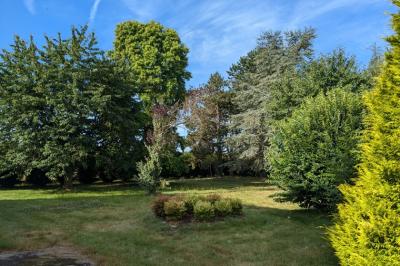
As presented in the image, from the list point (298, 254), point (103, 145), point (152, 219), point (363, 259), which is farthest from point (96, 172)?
point (363, 259)

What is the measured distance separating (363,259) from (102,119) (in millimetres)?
19720

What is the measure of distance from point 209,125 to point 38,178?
18128 millimetres

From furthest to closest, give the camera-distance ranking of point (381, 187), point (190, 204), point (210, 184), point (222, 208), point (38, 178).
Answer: point (38, 178), point (210, 184), point (190, 204), point (222, 208), point (381, 187)

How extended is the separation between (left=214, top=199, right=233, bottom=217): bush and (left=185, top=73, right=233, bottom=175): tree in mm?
26231

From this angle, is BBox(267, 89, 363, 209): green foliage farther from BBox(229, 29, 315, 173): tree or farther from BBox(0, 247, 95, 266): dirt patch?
BBox(229, 29, 315, 173): tree

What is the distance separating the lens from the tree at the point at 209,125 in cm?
3831

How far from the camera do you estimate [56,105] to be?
2041 cm

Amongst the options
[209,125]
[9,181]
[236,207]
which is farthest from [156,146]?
[209,125]

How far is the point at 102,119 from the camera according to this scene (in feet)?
74.8

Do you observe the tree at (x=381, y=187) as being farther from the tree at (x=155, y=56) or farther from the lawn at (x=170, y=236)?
the tree at (x=155, y=56)

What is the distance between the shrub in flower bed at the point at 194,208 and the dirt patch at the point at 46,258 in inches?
134

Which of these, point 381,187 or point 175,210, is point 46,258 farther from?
point 381,187

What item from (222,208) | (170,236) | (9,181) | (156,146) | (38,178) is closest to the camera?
(170,236)

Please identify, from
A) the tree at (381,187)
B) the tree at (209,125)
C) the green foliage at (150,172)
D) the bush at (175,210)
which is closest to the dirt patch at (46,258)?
the bush at (175,210)
